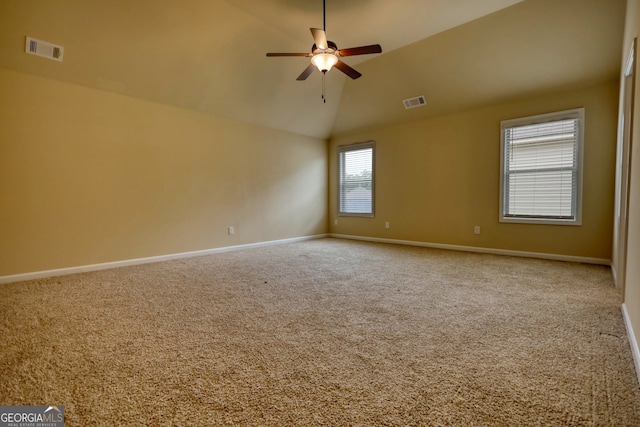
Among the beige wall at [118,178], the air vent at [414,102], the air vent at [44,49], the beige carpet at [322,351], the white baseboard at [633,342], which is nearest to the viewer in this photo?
the beige carpet at [322,351]

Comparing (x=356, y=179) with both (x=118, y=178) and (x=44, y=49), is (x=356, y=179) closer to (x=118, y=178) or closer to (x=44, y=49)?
(x=118, y=178)

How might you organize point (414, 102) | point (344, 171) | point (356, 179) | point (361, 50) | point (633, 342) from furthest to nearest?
1. point (344, 171)
2. point (356, 179)
3. point (414, 102)
4. point (361, 50)
5. point (633, 342)

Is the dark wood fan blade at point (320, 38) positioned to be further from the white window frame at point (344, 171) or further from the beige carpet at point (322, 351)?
the white window frame at point (344, 171)

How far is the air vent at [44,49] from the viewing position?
2.99 metres

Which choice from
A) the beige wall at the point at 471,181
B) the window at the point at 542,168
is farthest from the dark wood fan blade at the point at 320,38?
the window at the point at 542,168

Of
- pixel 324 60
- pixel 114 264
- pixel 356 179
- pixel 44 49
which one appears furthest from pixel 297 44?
pixel 114 264

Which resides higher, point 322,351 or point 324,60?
point 324,60

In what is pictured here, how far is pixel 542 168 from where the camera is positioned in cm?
424

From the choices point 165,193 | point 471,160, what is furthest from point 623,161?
point 165,193

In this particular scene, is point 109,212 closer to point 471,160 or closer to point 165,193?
point 165,193

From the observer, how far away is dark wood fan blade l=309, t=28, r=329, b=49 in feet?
8.90

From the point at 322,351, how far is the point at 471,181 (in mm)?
4305

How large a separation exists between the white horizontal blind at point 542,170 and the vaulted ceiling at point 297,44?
58 centimetres

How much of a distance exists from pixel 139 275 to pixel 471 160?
17.3 ft
